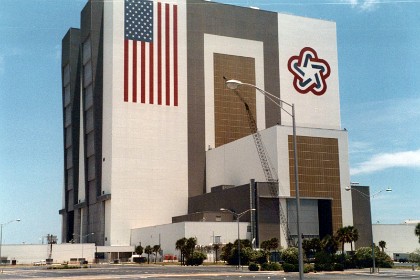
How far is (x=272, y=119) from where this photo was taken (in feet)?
520

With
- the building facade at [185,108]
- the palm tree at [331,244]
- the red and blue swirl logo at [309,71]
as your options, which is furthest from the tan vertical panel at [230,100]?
the palm tree at [331,244]

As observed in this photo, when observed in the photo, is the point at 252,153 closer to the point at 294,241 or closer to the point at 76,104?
the point at 294,241

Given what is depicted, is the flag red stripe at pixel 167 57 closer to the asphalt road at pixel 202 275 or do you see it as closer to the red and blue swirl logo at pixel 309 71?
the red and blue swirl logo at pixel 309 71

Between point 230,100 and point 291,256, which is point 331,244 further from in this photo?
point 230,100

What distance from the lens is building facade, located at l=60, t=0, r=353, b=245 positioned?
13212 cm

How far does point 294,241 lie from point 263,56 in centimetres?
5533

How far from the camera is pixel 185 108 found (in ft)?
487

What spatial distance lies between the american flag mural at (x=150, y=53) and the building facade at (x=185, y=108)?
26 centimetres

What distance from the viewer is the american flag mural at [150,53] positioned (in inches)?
5610

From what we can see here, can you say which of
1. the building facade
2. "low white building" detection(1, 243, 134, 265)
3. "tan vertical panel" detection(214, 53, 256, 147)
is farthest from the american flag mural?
"low white building" detection(1, 243, 134, 265)

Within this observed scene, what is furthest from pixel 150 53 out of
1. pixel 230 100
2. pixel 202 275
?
pixel 202 275

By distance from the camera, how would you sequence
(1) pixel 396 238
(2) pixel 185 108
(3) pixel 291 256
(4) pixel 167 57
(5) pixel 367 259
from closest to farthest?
(3) pixel 291 256 → (5) pixel 367 259 → (4) pixel 167 57 → (2) pixel 185 108 → (1) pixel 396 238

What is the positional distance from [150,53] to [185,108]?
16.7m

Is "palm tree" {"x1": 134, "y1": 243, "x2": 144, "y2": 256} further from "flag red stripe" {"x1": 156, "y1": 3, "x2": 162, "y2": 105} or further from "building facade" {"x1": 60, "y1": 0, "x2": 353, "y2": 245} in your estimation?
"flag red stripe" {"x1": 156, "y1": 3, "x2": 162, "y2": 105}
